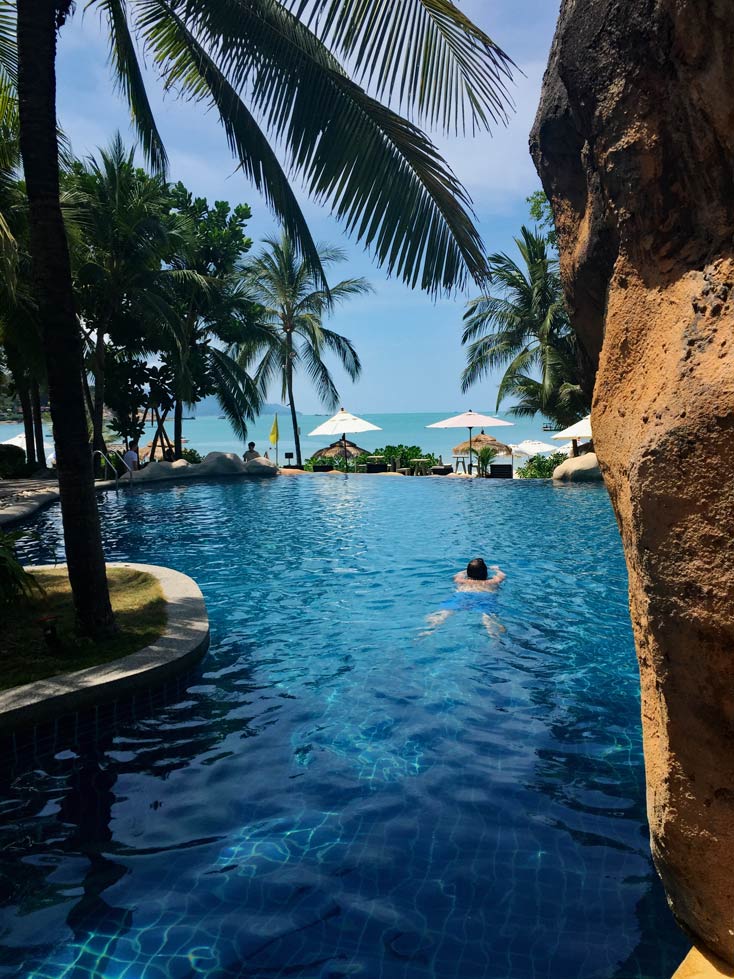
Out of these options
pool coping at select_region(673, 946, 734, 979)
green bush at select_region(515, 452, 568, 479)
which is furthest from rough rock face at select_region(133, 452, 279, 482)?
pool coping at select_region(673, 946, 734, 979)

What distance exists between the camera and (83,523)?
6262 mm

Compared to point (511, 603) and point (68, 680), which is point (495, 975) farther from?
point (511, 603)

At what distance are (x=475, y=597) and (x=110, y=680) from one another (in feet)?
16.9

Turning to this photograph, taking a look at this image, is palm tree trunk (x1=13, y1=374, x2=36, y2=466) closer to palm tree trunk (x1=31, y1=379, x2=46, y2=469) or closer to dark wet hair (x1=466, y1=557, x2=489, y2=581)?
palm tree trunk (x1=31, y1=379, x2=46, y2=469)

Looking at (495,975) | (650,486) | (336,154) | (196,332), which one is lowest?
(495,975)

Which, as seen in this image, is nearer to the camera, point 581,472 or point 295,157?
point 295,157

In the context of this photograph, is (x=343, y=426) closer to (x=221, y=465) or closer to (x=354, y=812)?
(x=221, y=465)

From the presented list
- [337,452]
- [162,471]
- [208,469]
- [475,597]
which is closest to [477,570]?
[475,597]

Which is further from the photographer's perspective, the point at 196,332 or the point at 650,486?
the point at 196,332

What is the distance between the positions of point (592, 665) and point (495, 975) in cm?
436

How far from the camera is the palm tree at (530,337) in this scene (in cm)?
2700

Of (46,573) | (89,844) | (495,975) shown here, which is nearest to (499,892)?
(495,975)

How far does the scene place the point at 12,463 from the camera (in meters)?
24.3

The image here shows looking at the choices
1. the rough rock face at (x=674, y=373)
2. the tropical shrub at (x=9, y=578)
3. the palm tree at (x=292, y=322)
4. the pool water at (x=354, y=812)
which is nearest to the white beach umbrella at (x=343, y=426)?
the palm tree at (x=292, y=322)
